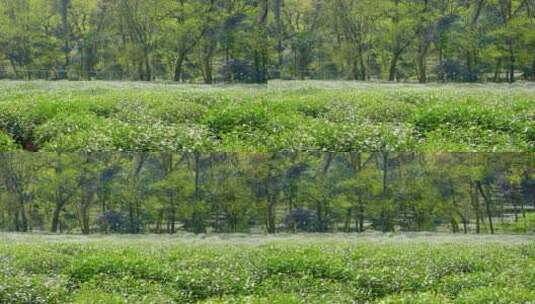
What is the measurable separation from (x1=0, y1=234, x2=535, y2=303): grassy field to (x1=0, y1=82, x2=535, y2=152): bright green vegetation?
84.8 inches

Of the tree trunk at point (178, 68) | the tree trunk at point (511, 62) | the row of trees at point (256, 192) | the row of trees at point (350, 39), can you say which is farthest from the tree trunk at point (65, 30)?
the tree trunk at point (511, 62)

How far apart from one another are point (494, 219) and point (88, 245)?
7.59m

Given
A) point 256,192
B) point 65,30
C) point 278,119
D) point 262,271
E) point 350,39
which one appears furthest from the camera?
point 65,30

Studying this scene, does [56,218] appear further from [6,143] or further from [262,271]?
[262,271]

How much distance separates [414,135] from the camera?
1764 centimetres

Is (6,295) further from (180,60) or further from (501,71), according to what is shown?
(501,71)

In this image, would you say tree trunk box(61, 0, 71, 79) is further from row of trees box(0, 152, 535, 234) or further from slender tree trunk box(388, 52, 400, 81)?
slender tree trunk box(388, 52, 400, 81)

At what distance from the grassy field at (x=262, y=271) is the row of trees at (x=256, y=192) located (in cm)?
65

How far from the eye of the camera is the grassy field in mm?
13969

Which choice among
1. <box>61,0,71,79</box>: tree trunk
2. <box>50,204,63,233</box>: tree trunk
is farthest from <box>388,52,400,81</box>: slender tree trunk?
<box>50,204,63,233</box>: tree trunk

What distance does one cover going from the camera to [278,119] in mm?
18203

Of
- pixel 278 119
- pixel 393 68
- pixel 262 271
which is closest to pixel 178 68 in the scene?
pixel 278 119

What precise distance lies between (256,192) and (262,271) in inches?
83.3

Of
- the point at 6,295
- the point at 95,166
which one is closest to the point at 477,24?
the point at 95,166
